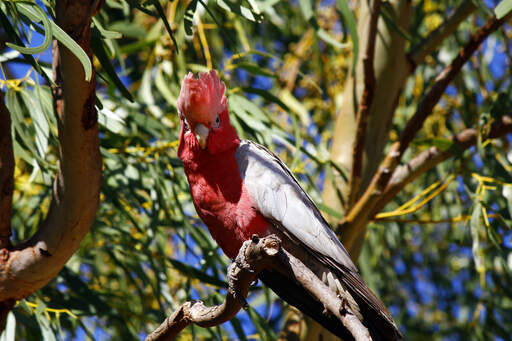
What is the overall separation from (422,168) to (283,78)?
126cm


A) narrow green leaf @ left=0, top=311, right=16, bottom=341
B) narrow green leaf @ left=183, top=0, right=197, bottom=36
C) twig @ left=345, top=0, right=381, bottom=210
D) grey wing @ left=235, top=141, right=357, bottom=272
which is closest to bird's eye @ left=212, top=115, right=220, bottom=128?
grey wing @ left=235, top=141, right=357, bottom=272

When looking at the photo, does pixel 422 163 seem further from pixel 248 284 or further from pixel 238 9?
pixel 248 284

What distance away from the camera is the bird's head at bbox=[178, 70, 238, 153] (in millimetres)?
1667

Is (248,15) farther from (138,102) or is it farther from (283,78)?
(283,78)

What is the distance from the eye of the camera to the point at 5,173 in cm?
167

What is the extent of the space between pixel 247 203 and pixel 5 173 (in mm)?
638

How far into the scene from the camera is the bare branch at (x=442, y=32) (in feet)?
8.11

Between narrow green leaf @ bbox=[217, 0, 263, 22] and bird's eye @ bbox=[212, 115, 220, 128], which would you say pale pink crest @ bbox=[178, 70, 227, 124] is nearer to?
bird's eye @ bbox=[212, 115, 220, 128]

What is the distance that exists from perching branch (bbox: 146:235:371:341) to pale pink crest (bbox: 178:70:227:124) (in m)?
0.43

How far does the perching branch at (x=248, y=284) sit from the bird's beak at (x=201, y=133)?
35cm

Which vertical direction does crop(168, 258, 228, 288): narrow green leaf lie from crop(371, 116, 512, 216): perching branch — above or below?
above

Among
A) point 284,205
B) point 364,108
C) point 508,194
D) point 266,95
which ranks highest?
point 266,95

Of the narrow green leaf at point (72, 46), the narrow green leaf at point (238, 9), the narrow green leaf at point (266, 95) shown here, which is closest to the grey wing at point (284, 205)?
the narrow green leaf at point (238, 9)

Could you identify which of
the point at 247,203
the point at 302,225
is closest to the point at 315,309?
the point at 302,225
